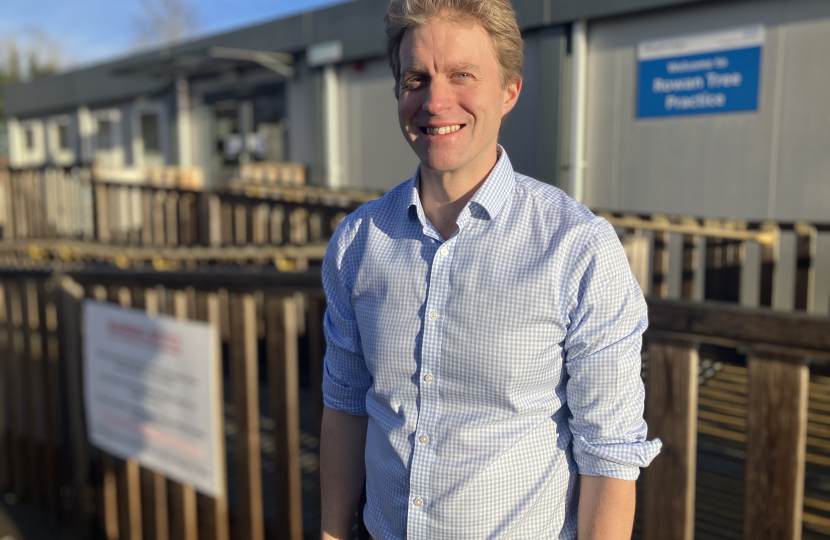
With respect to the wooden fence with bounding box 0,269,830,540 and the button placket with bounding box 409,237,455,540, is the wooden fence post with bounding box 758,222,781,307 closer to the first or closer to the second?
the wooden fence with bounding box 0,269,830,540

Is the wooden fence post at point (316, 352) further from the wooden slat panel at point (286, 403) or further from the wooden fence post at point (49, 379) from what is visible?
the wooden fence post at point (49, 379)

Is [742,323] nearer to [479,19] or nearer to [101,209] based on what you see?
[479,19]

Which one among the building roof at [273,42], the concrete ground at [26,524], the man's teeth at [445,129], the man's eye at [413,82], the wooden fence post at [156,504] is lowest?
the concrete ground at [26,524]

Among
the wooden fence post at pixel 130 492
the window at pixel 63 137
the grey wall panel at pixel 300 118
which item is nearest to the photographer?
the wooden fence post at pixel 130 492

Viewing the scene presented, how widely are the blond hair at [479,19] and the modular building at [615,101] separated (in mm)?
7700

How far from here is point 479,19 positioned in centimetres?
146

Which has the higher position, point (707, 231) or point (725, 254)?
point (707, 231)

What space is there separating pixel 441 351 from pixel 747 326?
91cm

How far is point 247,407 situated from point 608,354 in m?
2.24

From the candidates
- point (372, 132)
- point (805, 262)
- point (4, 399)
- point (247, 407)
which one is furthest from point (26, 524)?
point (372, 132)

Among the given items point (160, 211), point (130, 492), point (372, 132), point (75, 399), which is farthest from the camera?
point (372, 132)

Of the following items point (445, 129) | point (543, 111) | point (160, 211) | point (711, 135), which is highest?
point (543, 111)

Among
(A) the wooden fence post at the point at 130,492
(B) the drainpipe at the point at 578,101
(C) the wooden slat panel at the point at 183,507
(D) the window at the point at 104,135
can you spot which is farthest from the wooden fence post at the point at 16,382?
(D) the window at the point at 104,135

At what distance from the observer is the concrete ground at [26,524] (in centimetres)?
410
